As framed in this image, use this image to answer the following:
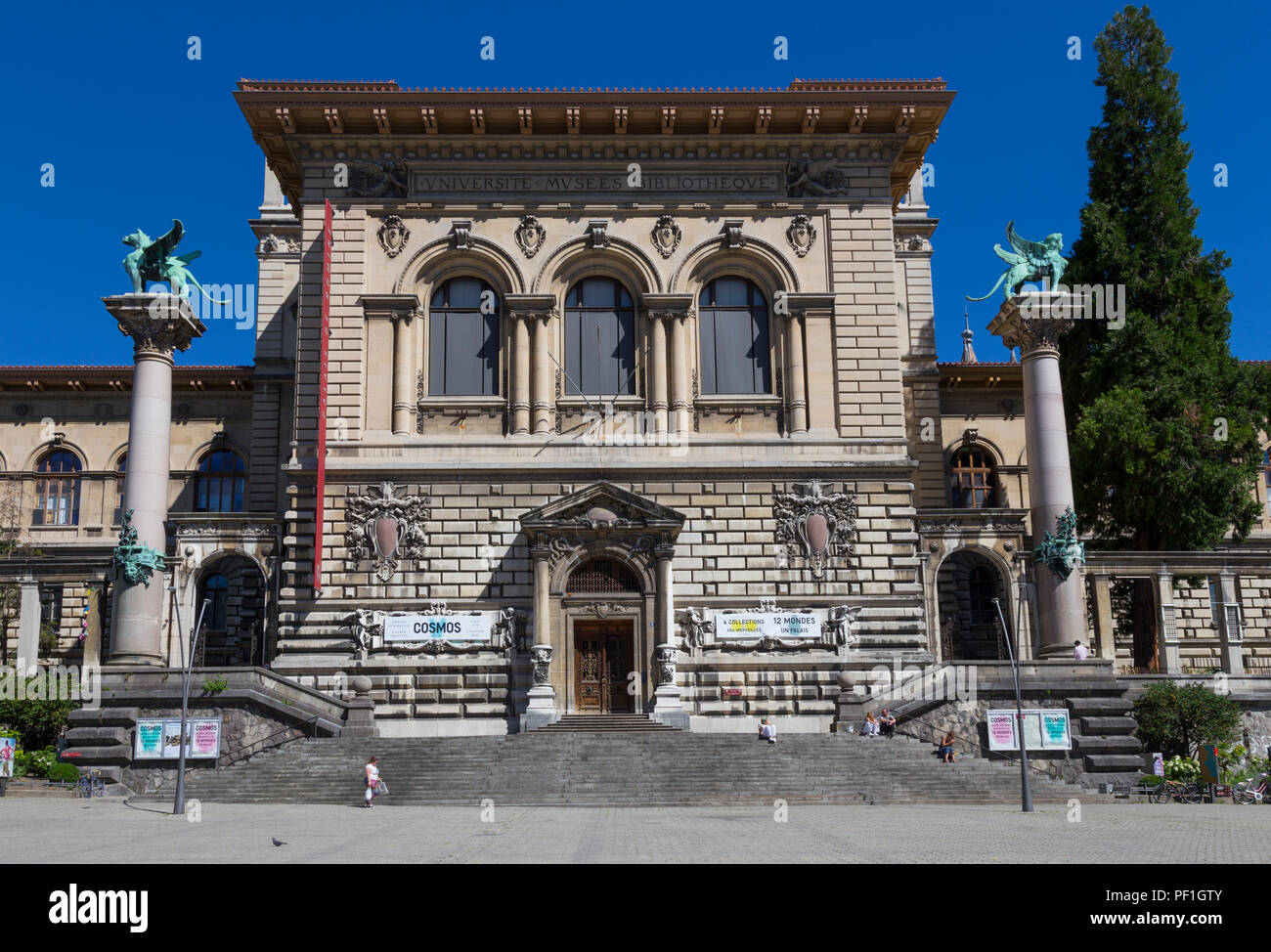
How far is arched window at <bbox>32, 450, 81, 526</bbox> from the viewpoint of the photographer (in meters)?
46.5

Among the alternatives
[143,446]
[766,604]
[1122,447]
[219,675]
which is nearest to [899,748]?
[766,604]

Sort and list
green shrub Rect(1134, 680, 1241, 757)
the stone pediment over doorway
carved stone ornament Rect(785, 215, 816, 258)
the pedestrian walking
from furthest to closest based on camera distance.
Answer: carved stone ornament Rect(785, 215, 816, 258), the stone pediment over doorway, green shrub Rect(1134, 680, 1241, 757), the pedestrian walking

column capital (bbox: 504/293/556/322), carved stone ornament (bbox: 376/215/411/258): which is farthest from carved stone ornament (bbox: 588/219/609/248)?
carved stone ornament (bbox: 376/215/411/258)

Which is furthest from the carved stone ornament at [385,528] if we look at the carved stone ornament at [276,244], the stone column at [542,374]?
the carved stone ornament at [276,244]

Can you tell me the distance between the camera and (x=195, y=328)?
36531mm

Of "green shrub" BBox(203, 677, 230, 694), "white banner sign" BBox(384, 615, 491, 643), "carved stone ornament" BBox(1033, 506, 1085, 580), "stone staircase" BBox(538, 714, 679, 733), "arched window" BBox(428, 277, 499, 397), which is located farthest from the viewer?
"arched window" BBox(428, 277, 499, 397)

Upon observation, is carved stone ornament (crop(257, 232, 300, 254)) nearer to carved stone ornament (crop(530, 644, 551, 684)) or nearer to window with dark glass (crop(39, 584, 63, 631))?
window with dark glass (crop(39, 584, 63, 631))

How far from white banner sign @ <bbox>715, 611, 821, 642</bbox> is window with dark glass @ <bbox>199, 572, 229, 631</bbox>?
17.8 m

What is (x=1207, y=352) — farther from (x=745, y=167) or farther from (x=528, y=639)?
(x=528, y=639)

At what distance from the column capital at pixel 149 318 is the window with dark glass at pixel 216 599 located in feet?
29.6

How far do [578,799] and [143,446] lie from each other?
55.8 feet

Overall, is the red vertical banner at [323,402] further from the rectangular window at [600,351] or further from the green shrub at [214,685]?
the rectangular window at [600,351]

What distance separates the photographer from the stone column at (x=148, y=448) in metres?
33.3

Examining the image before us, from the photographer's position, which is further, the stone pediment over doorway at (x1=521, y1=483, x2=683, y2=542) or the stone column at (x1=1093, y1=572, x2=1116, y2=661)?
the stone column at (x1=1093, y1=572, x2=1116, y2=661)
